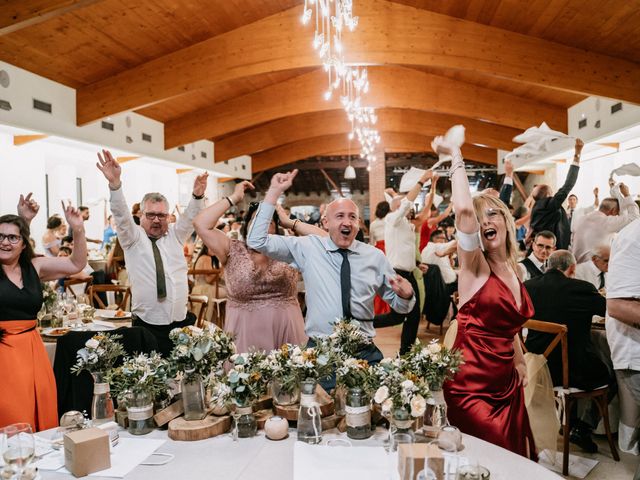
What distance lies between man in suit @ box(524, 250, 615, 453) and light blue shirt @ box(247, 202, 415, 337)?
1.23 metres

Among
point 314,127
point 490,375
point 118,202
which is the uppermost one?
point 314,127

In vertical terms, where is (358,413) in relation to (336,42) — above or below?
below

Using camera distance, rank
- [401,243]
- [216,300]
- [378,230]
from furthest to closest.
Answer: [378,230]
[216,300]
[401,243]

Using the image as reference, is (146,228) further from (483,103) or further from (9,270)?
(483,103)

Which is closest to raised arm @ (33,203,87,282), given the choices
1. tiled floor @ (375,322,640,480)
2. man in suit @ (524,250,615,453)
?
man in suit @ (524,250,615,453)

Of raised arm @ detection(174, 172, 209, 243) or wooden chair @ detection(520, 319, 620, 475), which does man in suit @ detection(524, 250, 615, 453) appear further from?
raised arm @ detection(174, 172, 209, 243)

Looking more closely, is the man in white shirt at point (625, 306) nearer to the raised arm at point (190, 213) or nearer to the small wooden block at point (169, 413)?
the small wooden block at point (169, 413)

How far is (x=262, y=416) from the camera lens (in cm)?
182

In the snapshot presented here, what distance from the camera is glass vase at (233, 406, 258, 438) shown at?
67.9 inches

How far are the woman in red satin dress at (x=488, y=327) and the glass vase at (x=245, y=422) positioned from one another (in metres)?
0.86

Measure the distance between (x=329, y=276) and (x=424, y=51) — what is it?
5370 mm

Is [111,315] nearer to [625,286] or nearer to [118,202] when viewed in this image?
[118,202]

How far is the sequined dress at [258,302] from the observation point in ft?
9.51

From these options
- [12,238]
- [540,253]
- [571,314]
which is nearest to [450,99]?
[540,253]
